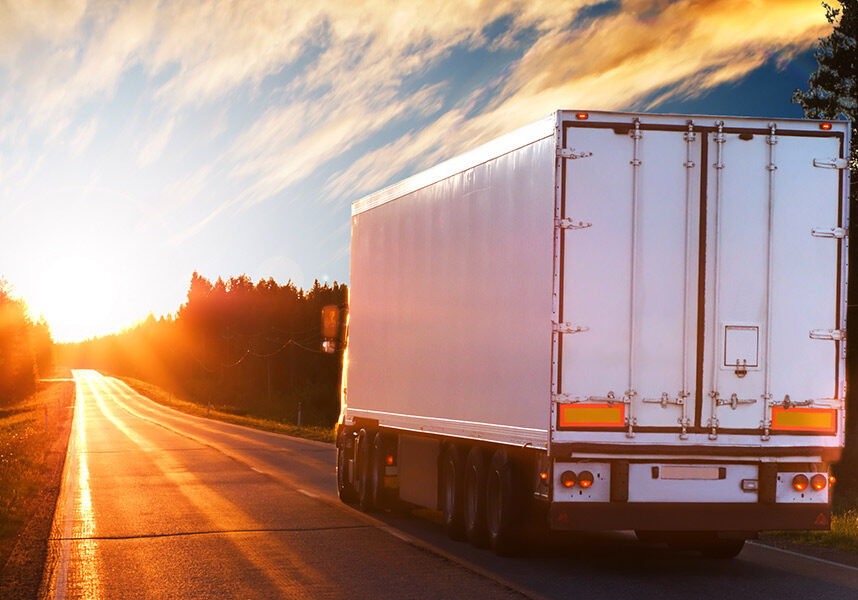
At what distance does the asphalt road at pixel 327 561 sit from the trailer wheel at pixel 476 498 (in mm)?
172

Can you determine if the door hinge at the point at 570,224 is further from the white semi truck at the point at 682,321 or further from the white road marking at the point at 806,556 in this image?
the white road marking at the point at 806,556

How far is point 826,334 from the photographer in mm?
9242

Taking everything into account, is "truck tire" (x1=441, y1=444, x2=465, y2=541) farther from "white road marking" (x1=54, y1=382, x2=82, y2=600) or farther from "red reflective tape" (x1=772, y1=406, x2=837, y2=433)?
"white road marking" (x1=54, y1=382, x2=82, y2=600)

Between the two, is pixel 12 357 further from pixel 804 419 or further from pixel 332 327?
pixel 804 419

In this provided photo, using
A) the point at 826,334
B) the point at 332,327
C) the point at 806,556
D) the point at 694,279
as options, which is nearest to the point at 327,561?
the point at 694,279

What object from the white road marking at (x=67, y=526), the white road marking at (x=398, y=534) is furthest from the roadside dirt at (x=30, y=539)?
the white road marking at (x=398, y=534)

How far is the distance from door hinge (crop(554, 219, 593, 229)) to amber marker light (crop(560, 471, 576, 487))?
2.12m

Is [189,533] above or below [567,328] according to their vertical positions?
below

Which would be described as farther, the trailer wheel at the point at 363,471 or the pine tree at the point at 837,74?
the pine tree at the point at 837,74

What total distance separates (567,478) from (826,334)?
259 centimetres

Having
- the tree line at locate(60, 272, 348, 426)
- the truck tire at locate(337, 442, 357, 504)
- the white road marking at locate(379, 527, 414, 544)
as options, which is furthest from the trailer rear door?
the tree line at locate(60, 272, 348, 426)

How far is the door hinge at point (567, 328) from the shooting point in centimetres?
908

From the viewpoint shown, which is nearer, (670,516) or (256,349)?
(670,516)

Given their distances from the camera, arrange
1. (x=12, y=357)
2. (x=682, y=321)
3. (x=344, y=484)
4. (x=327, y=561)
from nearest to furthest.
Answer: (x=682, y=321) < (x=327, y=561) < (x=344, y=484) < (x=12, y=357)
